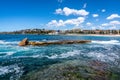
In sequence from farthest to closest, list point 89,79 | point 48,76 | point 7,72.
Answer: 1. point 7,72
2. point 48,76
3. point 89,79

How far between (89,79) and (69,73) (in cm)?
230

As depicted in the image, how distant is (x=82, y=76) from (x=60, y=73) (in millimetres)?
2107

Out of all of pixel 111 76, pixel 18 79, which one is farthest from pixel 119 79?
pixel 18 79

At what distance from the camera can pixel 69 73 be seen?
1603 centimetres

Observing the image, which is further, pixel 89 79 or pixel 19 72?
pixel 19 72

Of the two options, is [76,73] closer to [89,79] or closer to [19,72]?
[89,79]

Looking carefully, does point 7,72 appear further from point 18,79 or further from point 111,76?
point 111,76

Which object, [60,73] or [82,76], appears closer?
[82,76]

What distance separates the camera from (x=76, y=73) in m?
16.1

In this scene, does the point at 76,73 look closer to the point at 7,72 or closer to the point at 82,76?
the point at 82,76

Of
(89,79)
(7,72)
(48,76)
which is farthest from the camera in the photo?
(7,72)

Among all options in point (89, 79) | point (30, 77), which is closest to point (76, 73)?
point (89, 79)

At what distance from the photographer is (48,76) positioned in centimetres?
1527

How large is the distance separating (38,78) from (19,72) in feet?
9.97
